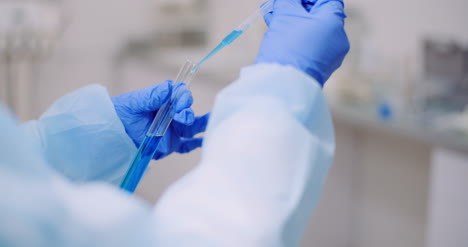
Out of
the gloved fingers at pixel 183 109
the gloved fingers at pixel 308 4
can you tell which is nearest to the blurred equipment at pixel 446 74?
the gloved fingers at pixel 308 4

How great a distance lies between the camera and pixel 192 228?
1.51 feet

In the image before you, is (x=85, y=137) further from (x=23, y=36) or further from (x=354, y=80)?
(x=23, y=36)

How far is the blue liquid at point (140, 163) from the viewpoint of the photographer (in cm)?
72

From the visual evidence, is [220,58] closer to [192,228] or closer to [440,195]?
[440,195]

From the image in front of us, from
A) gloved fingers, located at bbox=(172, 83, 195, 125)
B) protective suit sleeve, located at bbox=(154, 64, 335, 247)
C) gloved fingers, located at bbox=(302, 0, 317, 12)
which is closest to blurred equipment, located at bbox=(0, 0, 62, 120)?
gloved fingers, located at bbox=(172, 83, 195, 125)

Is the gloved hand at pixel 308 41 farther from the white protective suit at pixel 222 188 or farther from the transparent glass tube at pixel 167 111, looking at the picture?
the transparent glass tube at pixel 167 111

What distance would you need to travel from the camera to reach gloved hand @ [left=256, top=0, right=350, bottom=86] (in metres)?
0.61

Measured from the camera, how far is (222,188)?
490 mm

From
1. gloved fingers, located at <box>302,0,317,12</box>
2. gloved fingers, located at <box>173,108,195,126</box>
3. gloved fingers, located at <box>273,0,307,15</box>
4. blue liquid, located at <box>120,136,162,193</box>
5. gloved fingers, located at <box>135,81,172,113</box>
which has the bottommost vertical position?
blue liquid, located at <box>120,136,162,193</box>

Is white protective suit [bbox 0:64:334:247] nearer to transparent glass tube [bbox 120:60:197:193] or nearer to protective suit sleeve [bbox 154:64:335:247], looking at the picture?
protective suit sleeve [bbox 154:64:335:247]

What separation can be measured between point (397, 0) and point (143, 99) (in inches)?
53.6

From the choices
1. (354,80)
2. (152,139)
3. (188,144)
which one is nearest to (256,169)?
(152,139)

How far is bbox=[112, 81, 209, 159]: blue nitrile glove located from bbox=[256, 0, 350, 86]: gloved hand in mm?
218

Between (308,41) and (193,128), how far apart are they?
33 cm
